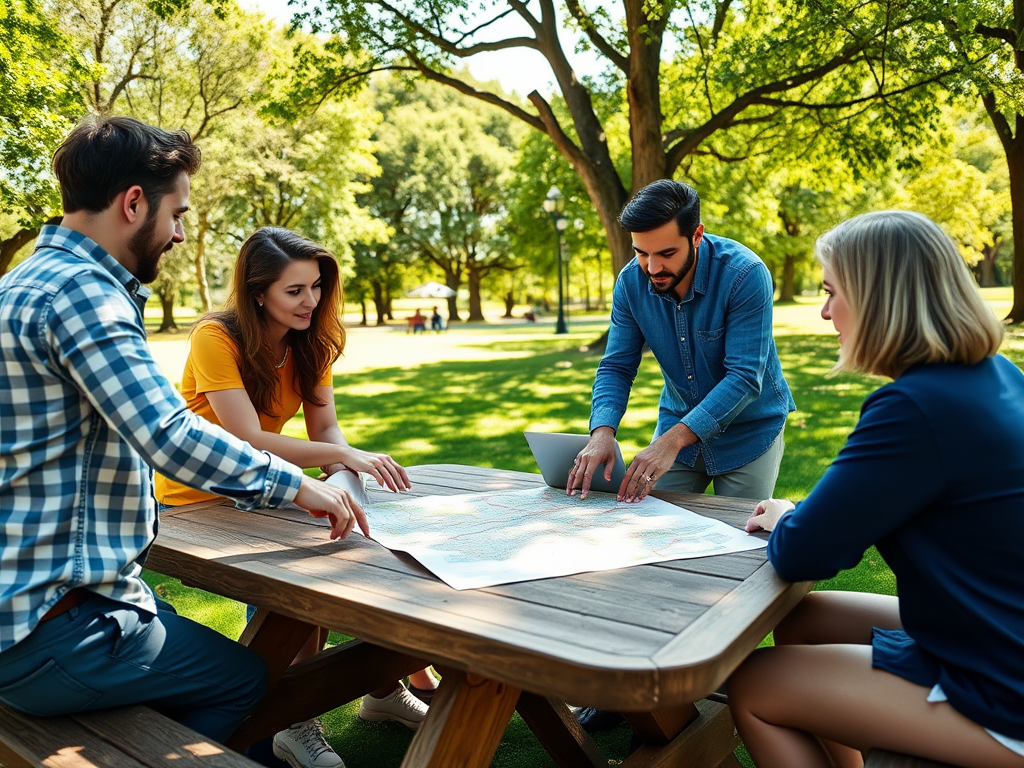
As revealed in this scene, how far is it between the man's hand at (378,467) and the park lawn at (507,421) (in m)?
1.01

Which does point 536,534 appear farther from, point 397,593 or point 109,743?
point 109,743

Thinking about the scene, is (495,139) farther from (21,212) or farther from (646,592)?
(646,592)

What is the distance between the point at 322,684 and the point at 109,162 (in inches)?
66.8

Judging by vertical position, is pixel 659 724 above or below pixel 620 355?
below

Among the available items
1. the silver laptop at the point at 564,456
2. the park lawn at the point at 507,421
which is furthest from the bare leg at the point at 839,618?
the silver laptop at the point at 564,456

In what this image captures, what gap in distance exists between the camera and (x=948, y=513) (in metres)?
1.76

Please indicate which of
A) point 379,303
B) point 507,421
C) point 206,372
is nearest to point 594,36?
point 507,421

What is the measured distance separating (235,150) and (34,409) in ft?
78.9

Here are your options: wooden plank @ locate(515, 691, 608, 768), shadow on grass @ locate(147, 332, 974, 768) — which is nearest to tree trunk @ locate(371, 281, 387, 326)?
shadow on grass @ locate(147, 332, 974, 768)

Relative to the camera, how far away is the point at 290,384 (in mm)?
3369

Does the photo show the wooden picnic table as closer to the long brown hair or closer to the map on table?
the map on table

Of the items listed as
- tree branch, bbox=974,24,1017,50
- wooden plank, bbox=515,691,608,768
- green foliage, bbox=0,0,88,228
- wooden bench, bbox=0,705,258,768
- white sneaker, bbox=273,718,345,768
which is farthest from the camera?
tree branch, bbox=974,24,1017,50

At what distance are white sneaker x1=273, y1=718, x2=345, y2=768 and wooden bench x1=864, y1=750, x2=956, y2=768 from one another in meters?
1.82

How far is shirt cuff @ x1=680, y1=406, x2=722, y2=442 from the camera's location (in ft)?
9.82
